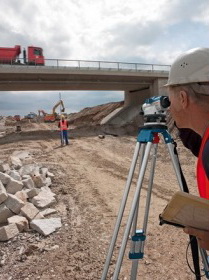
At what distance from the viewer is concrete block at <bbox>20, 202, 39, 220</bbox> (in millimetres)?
4754

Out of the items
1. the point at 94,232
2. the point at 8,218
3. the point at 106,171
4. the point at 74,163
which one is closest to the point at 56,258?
the point at 94,232

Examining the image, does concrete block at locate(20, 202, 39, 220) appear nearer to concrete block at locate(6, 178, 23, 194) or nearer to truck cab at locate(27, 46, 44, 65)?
concrete block at locate(6, 178, 23, 194)

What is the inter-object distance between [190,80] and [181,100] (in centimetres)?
10

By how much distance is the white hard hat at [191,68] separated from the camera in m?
1.32

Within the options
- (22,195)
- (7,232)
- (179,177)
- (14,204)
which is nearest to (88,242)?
(7,232)

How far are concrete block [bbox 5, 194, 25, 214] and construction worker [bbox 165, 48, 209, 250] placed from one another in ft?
13.6

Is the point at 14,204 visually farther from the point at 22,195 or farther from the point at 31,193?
the point at 31,193

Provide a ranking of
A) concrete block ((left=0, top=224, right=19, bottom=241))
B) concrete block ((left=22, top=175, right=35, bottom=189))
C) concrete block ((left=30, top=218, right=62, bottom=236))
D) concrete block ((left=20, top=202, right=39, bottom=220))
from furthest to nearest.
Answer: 1. concrete block ((left=22, top=175, right=35, bottom=189))
2. concrete block ((left=20, top=202, right=39, bottom=220))
3. concrete block ((left=30, top=218, right=62, bottom=236))
4. concrete block ((left=0, top=224, right=19, bottom=241))

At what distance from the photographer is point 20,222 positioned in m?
4.47

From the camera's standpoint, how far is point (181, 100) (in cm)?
137

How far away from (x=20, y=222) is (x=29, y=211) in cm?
37

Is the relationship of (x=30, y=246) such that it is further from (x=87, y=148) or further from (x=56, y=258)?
(x=87, y=148)

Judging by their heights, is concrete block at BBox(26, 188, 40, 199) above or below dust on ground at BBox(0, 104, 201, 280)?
above

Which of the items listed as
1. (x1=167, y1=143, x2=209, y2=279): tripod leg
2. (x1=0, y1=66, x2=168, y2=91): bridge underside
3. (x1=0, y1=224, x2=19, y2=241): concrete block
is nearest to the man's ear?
(x1=167, y1=143, x2=209, y2=279): tripod leg
